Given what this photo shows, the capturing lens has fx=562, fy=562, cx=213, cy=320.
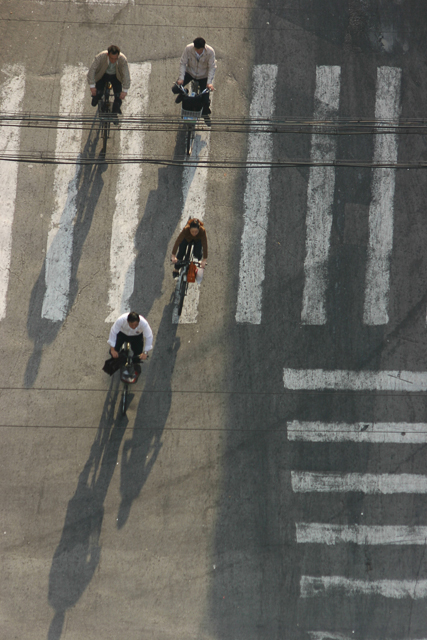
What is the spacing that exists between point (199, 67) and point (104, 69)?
6.14 feet

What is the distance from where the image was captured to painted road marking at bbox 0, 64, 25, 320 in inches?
458

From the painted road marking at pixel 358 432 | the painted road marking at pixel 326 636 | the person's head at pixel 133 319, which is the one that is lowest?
the painted road marking at pixel 326 636

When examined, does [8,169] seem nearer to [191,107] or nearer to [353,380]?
[191,107]

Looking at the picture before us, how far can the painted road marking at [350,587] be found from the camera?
432 inches

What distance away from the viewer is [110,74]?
1108cm

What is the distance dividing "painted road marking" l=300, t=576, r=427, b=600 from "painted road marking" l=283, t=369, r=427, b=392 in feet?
12.2

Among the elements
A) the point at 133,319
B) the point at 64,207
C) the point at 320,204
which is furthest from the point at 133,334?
the point at 320,204

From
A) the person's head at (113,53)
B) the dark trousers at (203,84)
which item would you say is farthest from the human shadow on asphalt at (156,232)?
the person's head at (113,53)

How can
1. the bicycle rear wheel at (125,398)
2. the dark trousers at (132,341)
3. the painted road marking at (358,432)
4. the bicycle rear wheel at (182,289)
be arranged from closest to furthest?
the dark trousers at (132,341) < the bicycle rear wheel at (125,398) < the bicycle rear wheel at (182,289) < the painted road marking at (358,432)

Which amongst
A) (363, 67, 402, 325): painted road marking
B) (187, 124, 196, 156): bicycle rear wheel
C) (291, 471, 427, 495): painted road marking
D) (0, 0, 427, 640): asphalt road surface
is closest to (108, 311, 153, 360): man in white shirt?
(0, 0, 427, 640): asphalt road surface

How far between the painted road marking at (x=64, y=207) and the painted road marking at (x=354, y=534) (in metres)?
6.53

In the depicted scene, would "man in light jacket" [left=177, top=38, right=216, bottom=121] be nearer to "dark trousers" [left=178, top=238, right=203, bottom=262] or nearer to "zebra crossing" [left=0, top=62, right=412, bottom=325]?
"zebra crossing" [left=0, top=62, right=412, bottom=325]

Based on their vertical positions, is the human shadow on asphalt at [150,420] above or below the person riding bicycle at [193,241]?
below

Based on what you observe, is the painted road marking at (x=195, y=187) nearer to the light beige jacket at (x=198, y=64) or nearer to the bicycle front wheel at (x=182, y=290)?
the bicycle front wheel at (x=182, y=290)
